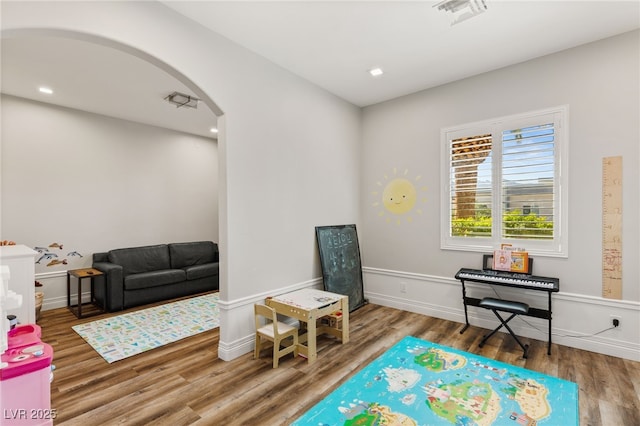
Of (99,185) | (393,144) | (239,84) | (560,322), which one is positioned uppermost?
(239,84)

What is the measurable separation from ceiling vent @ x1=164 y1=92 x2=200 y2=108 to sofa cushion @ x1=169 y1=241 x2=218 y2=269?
2.61 metres

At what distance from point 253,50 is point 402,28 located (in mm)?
1508

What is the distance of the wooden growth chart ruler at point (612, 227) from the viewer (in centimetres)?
296

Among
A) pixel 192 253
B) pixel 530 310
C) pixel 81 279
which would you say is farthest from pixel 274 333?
pixel 192 253

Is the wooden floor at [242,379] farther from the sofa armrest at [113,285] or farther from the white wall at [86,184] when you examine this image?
the white wall at [86,184]

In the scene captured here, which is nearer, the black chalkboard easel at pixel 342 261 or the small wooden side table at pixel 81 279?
the black chalkboard easel at pixel 342 261

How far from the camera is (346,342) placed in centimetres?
335

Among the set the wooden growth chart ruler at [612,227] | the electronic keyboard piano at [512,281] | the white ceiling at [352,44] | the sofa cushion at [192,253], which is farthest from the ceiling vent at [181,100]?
the wooden growth chart ruler at [612,227]

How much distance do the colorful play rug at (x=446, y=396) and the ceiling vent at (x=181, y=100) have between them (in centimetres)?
407

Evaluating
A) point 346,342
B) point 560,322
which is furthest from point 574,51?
point 346,342

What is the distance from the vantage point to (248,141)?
10.4ft

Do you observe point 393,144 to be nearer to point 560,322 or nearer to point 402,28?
point 402,28

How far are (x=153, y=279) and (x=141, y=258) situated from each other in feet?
2.14

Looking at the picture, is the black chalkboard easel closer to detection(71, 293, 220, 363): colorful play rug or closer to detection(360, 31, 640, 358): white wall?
detection(360, 31, 640, 358): white wall
